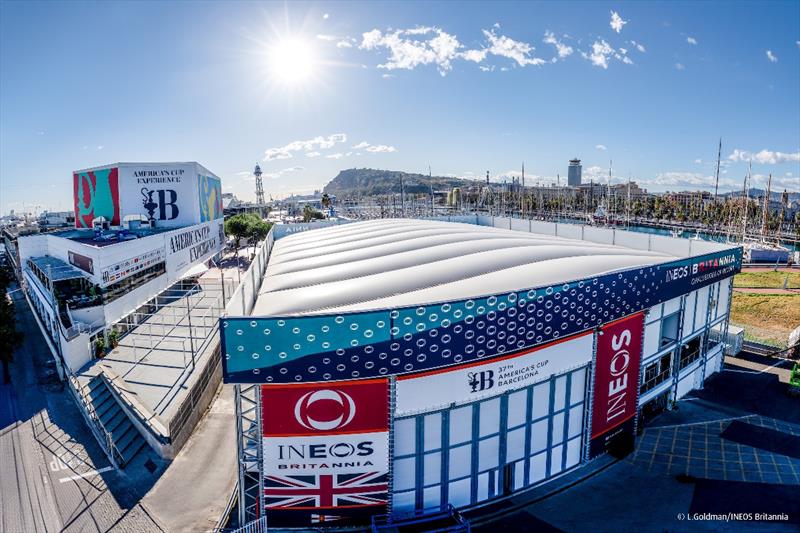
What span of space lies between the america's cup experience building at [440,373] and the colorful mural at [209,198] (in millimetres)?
40302

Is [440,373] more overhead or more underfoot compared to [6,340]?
more overhead

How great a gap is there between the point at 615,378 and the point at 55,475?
70.6ft

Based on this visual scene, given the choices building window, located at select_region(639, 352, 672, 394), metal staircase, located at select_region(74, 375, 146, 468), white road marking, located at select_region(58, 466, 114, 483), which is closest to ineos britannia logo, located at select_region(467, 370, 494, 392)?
building window, located at select_region(639, 352, 672, 394)

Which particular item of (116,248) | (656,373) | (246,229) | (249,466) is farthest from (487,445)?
(246,229)

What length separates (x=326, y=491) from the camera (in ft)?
44.8

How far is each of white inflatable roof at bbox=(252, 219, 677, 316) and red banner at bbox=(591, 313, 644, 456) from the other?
2.40 m

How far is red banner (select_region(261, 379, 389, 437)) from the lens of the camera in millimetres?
12953

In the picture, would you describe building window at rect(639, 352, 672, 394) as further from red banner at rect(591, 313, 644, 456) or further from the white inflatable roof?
the white inflatable roof

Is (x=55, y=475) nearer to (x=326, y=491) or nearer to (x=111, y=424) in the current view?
(x=111, y=424)

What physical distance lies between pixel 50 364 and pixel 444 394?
27888mm

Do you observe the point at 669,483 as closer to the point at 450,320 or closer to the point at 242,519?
the point at 450,320

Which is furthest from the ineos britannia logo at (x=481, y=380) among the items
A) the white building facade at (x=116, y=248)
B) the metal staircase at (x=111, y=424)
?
the white building facade at (x=116, y=248)

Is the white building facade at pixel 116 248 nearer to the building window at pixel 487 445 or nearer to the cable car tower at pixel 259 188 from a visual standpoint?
the building window at pixel 487 445

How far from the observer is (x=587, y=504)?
49.9 feet
